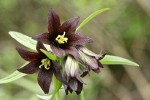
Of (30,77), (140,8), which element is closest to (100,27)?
(140,8)

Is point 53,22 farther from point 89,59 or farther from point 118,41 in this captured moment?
point 118,41

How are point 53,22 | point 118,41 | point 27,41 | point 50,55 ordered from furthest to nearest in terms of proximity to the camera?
point 118,41
point 27,41
point 53,22
point 50,55

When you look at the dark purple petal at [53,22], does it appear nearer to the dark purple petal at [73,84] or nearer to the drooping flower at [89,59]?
the drooping flower at [89,59]

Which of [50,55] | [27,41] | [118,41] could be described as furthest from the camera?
[118,41]

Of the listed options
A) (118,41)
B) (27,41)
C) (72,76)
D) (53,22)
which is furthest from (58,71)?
(118,41)

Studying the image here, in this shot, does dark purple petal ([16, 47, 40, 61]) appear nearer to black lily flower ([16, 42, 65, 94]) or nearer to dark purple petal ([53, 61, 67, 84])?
black lily flower ([16, 42, 65, 94])
